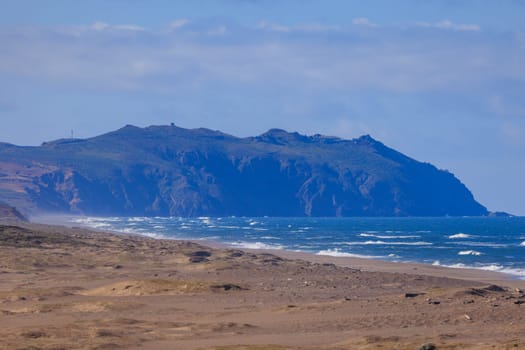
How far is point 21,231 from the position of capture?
47312mm

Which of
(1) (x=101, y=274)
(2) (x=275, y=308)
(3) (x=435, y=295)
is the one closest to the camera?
(2) (x=275, y=308)

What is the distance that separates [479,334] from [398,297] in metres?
5.98

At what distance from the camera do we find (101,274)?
29891mm

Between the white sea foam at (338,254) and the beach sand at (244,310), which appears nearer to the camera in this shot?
the beach sand at (244,310)

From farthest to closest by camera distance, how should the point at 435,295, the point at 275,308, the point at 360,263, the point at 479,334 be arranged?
the point at 360,263
the point at 435,295
the point at 275,308
the point at 479,334

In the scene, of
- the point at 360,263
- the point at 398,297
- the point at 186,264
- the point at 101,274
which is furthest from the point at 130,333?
the point at 360,263

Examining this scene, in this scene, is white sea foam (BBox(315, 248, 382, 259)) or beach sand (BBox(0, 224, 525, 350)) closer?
beach sand (BBox(0, 224, 525, 350))

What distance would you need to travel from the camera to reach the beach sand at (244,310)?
16.0m

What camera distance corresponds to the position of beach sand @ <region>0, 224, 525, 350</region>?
52.5 ft

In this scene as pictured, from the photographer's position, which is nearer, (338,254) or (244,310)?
(244,310)

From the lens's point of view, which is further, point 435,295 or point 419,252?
point 419,252

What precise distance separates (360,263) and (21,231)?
16.1m

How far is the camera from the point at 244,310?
807 inches

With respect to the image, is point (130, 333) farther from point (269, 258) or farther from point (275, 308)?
point (269, 258)
